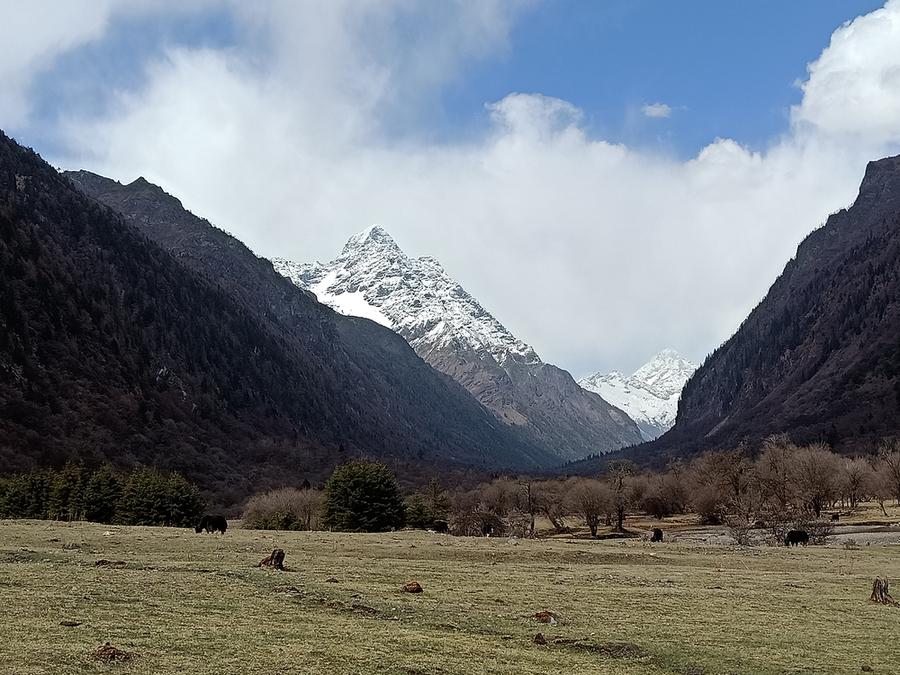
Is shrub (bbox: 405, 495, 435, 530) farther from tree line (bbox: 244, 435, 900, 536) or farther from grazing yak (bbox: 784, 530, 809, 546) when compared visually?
grazing yak (bbox: 784, 530, 809, 546)

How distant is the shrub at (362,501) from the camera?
3519 inches

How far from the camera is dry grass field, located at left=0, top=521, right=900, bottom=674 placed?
65.8 ft

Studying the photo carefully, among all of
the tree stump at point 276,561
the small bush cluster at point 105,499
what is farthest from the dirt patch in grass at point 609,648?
the small bush cluster at point 105,499

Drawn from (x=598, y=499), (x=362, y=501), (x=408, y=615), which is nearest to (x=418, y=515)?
(x=362, y=501)

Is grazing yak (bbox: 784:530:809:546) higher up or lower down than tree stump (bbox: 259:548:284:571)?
lower down

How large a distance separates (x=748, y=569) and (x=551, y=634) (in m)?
30.0

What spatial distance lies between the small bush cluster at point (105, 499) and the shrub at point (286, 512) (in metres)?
12.7

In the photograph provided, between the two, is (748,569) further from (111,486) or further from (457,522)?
(111,486)

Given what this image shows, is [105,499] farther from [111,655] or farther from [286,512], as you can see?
[111,655]

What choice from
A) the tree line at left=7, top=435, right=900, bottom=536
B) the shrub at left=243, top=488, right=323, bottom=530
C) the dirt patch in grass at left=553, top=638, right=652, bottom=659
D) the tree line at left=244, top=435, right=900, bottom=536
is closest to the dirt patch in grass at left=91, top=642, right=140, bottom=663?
the dirt patch in grass at left=553, top=638, right=652, bottom=659

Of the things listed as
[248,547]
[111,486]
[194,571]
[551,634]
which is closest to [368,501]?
[111,486]

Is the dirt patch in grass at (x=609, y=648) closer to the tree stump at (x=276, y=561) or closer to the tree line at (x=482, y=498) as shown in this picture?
the tree stump at (x=276, y=561)

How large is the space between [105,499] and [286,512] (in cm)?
2331

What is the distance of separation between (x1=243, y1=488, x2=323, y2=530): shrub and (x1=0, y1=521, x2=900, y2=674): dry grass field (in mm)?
51067
